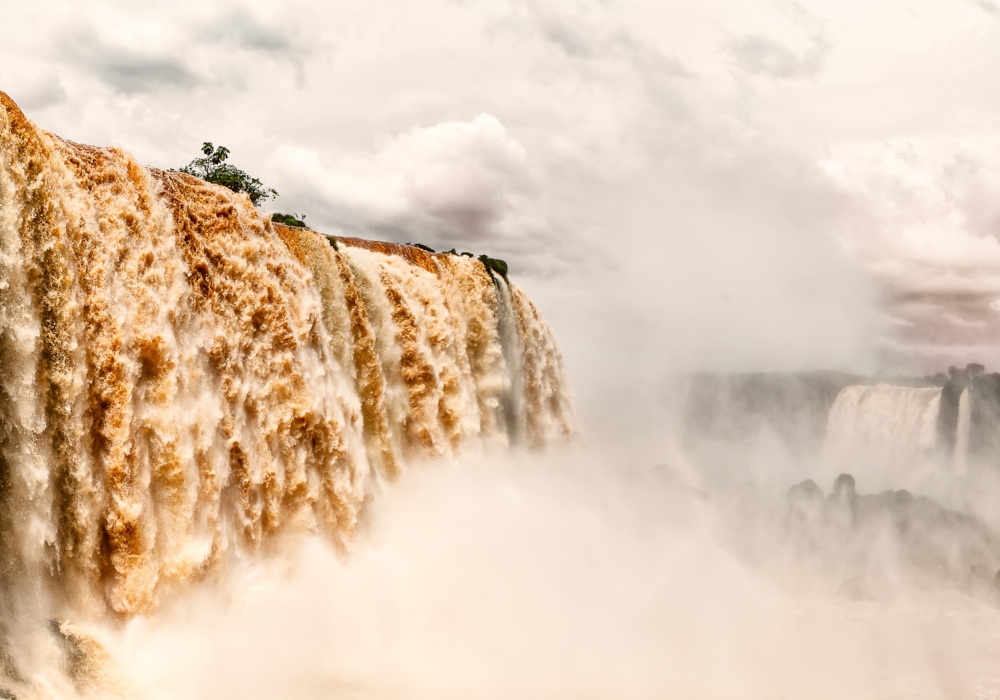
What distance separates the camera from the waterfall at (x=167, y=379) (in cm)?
734

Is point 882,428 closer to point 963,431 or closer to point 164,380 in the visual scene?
point 963,431

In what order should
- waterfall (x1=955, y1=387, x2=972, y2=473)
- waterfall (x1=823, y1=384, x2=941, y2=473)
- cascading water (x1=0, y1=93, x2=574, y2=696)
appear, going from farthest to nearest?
1. waterfall (x1=823, y1=384, x2=941, y2=473)
2. waterfall (x1=955, y1=387, x2=972, y2=473)
3. cascading water (x1=0, y1=93, x2=574, y2=696)

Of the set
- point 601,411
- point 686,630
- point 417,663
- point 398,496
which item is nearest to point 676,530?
point 686,630

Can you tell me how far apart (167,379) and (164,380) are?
0.03 meters

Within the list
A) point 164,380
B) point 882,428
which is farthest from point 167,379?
point 882,428

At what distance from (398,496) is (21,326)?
6873 millimetres

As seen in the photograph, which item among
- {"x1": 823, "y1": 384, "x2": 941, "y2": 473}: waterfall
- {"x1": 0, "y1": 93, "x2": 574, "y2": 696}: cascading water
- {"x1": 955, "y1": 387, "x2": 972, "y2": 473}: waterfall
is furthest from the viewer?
{"x1": 823, "y1": 384, "x2": 941, "y2": 473}: waterfall

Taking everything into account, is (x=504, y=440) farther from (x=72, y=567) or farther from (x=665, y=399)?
(x=665, y=399)

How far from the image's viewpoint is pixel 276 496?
33.4 feet

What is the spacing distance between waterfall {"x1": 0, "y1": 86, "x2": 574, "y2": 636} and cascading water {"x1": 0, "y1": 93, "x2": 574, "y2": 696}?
0.02 m

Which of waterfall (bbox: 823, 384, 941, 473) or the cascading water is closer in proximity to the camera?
the cascading water

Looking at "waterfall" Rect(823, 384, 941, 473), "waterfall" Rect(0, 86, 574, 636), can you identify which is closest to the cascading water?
"waterfall" Rect(0, 86, 574, 636)

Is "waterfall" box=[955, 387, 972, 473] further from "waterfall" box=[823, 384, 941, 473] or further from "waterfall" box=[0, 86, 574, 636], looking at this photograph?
"waterfall" box=[0, 86, 574, 636]

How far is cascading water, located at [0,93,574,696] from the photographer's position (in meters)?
7.33
